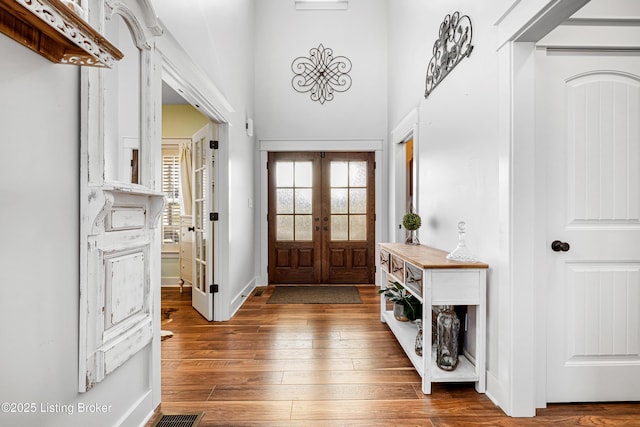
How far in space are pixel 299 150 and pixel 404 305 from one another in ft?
9.75

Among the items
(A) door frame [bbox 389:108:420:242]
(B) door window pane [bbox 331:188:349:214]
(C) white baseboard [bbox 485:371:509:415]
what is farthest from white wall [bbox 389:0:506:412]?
(B) door window pane [bbox 331:188:349:214]

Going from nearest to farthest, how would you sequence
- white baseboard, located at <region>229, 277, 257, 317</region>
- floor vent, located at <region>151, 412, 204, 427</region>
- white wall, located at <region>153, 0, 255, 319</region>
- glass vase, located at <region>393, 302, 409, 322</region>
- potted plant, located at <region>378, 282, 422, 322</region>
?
floor vent, located at <region>151, 412, 204, 427</region>, white wall, located at <region>153, 0, 255, 319</region>, potted plant, located at <region>378, 282, 422, 322</region>, glass vase, located at <region>393, 302, 409, 322</region>, white baseboard, located at <region>229, 277, 257, 317</region>

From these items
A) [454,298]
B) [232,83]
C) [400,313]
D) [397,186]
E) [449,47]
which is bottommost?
[400,313]

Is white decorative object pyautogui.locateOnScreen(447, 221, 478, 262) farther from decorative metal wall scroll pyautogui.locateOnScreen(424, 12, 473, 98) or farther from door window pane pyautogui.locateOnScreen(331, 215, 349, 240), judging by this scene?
door window pane pyautogui.locateOnScreen(331, 215, 349, 240)

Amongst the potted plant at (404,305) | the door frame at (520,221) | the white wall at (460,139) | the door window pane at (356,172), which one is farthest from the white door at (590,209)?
Answer: the door window pane at (356,172)

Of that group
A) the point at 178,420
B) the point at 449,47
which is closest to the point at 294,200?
the point at 449,47

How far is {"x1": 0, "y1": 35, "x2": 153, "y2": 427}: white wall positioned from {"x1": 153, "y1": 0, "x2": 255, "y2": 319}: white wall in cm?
115

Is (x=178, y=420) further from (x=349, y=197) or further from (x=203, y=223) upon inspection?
(x=349, y=197)

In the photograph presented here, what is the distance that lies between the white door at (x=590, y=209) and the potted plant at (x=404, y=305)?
1039 millimetres

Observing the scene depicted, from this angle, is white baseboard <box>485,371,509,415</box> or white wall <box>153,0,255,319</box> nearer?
white baseboard <box>485,371,509,415</box>

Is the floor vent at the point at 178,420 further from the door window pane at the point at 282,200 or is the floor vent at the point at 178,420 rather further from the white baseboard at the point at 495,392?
the door window pane at the point at 282,200

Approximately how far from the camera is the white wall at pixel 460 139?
2070 mm

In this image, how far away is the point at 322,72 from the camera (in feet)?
17.0

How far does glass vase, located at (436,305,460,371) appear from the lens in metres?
2.22
